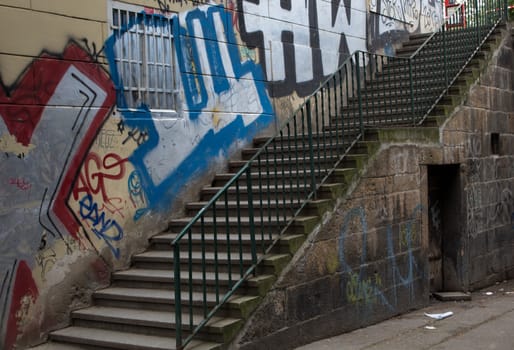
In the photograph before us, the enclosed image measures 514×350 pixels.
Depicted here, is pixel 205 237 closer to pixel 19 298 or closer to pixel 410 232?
pixel 19 298

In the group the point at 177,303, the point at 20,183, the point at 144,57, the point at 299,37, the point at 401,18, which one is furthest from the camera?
the point at 401,18

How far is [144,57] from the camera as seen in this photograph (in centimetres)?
784

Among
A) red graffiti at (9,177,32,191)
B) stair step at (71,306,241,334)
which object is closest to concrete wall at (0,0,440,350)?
red graffiti at (9,177,32,191)

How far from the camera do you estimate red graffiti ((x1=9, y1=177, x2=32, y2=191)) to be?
20.6ft

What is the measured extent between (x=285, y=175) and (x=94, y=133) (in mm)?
2193

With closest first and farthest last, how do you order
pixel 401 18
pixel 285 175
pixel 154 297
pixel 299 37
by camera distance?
1. pixel 154 297
2. pixel 285 175
3. pixel 299 37
4. pixel 401 18

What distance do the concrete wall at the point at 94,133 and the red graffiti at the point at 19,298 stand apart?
0.03 ft

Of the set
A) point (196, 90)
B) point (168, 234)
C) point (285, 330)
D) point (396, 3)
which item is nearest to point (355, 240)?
point (285, 330)

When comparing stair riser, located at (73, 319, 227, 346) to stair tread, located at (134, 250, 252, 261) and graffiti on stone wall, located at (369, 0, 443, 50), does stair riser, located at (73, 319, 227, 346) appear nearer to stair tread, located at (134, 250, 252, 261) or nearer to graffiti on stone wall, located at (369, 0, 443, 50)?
stair tread, located at (134, 250, 252, 261)

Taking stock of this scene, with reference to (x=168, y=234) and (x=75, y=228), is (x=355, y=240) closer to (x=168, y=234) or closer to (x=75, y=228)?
(x=168, y=234)

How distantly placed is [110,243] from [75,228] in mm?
514

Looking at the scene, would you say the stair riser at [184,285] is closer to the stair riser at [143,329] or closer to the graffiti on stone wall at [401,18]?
the stair riser at [143,329]

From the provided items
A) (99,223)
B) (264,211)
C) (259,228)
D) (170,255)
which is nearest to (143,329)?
(170,255)

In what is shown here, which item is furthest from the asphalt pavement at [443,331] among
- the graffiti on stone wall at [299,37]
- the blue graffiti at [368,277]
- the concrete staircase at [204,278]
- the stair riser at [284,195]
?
the graffiti on stone wall at [299,37]
